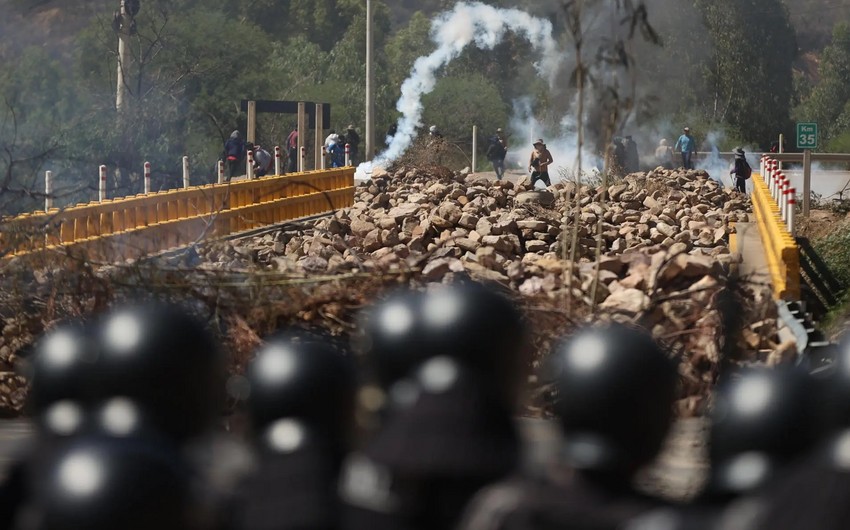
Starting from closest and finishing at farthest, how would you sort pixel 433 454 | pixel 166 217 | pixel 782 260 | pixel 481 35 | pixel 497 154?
pixel 433 454, pixel 782 260, pixel 166 217, pixel 497 154, pixel 481 35

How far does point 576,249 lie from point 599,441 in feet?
26.0

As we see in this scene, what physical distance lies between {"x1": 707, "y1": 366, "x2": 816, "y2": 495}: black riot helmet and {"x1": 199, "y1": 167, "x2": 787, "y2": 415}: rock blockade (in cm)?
352

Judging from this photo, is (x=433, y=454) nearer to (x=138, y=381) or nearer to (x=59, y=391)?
(x=138, y=381)

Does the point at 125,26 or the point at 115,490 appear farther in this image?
the point at 125,26

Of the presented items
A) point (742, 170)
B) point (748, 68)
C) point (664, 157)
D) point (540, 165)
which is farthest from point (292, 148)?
point (748, 68)

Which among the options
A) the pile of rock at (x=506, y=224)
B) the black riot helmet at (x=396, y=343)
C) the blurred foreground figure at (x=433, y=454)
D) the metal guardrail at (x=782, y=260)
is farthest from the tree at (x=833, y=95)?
the blurred foreground figure at (x=433, y=454)

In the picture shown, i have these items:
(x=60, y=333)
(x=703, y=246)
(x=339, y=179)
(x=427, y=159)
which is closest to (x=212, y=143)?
(x=427, y=159)

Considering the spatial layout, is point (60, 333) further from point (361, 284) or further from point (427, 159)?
point (427, 159)

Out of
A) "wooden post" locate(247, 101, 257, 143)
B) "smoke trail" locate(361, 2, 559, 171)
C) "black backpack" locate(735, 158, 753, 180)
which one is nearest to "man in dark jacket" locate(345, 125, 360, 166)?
"wooden post" locate(247, 101, 257, 143)

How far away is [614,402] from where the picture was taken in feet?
11.5

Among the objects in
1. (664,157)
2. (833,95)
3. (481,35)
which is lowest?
(664,157)

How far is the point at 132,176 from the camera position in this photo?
24109 millimetres

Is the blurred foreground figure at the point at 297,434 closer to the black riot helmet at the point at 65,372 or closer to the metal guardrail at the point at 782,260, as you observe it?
the black riot helmet at the point at 65,372

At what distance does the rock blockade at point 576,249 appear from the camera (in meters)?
7.68
